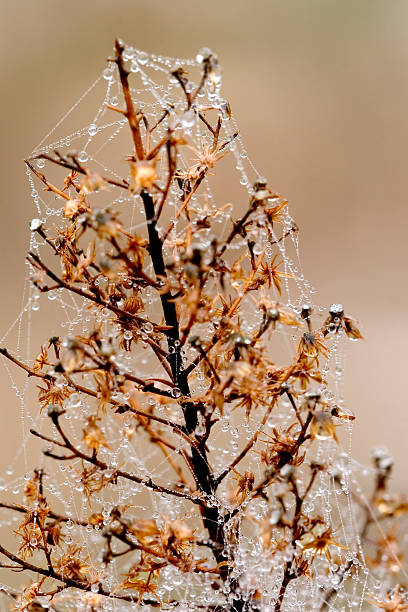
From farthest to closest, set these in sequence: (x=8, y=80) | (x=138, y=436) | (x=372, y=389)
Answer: (x=8, y=80), (x=372, y=389), (x=138, y=436)

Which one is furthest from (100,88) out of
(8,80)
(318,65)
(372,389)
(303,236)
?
(372,389)

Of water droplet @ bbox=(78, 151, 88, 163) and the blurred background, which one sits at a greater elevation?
the blurred background

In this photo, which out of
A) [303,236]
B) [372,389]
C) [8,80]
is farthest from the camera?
[8,80]

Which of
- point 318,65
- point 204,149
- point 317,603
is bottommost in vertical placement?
point 317,603

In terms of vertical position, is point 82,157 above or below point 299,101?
below

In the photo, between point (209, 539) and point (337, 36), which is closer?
point (209, 539)

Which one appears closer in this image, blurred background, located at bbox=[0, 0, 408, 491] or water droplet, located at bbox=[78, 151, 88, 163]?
water droplet, located at bbox=[78, 151, 88, 163]

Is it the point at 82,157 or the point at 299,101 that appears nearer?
the point at 82,157

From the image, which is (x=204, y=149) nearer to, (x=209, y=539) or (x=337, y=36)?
(x=209, y=539)
